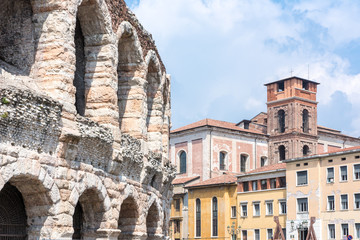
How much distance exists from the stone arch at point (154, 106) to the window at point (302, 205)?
2657 cm

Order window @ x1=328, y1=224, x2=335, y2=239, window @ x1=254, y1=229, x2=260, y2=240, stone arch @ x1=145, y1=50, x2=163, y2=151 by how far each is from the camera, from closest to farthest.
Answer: stone arch @ x1=145, y1=50, x2=163, y2=151
window @ x1=328, y1=224, x2=335, y2=239
window @ x1=254, y1=229, x2=260, y2=240

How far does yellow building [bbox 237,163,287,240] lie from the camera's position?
4472 cm

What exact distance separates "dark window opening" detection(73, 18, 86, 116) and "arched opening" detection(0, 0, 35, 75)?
1935 millimetres

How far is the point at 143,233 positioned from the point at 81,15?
5.52m

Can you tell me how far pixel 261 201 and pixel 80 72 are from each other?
106 feet

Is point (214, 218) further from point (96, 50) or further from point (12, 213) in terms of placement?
point (12, 213)

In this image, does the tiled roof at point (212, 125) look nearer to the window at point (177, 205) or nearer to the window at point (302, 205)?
the window at point (177, 205)

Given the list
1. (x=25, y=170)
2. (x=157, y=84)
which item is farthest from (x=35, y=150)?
(x=157, y=84)

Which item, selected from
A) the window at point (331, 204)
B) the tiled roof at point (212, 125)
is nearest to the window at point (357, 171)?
the window at point (331, 204)

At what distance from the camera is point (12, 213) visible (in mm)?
11781

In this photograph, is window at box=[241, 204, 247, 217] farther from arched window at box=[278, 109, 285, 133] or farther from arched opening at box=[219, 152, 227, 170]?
arched window at box=[278, 109, 285, 133]

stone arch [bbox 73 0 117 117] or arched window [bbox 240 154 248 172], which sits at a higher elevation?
arched window [bbox 240 154 248 172]

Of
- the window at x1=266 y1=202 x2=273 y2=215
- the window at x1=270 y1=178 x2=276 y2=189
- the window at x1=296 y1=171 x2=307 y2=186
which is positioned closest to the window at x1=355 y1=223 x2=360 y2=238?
the window at x1=296 y1=171 x2=307 y2=186

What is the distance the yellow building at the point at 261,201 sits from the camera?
44719 mm
